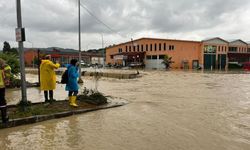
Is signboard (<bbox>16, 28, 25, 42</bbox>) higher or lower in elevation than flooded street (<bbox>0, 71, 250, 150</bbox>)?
higher

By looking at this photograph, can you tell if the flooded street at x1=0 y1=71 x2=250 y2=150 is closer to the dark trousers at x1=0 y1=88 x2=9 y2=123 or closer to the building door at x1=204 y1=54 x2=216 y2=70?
the dark trousers at x1=0 y1=88 x2=9 y2=123

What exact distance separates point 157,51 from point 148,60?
151 inches

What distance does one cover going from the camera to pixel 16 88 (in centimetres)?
1577

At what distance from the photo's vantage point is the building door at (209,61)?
56.3 m

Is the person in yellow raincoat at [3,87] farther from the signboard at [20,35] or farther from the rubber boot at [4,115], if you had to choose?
the signboard at [20,35]

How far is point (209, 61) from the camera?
2251 inches

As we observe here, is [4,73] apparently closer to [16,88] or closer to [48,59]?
[48,59]

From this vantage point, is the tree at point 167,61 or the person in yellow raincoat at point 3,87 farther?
the tree at point 167,61

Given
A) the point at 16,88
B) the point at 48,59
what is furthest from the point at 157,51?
the point at 48,59

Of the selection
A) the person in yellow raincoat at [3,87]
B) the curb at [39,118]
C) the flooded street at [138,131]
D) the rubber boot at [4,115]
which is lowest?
the flooded street at [138,131]

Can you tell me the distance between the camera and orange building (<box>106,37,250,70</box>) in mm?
55250

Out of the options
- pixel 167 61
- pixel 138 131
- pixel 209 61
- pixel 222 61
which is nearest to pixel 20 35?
pixel 138 131

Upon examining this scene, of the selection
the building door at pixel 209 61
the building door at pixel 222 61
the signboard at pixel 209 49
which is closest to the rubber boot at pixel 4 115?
the building door at pixel 209 61

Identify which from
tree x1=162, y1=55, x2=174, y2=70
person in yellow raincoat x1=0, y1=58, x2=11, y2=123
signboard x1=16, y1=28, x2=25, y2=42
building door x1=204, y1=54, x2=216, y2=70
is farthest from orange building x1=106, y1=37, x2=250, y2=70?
person in yellow raincoat x1=0, y1=58, x2=11, y2=123
